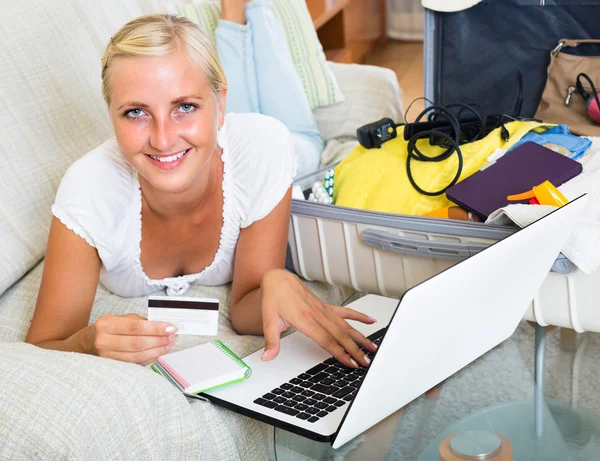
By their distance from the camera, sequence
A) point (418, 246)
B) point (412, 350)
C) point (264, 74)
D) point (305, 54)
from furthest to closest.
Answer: point (305, 54) < point (264, 74) < point (418, 246) < point (412, 350)

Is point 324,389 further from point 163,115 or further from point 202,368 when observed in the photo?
point 163,115

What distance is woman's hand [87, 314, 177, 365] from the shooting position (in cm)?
99

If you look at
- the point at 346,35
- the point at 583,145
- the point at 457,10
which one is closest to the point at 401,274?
the point at 583,145

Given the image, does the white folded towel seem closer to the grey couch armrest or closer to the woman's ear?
the woman's ear

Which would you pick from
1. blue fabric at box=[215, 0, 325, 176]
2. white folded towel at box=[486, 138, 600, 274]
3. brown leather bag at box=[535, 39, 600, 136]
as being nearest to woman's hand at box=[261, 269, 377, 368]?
white folded towel at box=[486, 138, 600, 274]

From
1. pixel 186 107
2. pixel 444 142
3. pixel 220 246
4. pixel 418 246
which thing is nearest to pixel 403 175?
pixel 444 142

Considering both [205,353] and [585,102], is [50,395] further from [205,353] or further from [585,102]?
[585,102]

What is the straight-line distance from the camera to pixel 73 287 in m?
1.13

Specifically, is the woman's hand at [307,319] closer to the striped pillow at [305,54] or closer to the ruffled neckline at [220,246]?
the ruffled neckline at [220,246]

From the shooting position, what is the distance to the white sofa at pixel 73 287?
85 cm

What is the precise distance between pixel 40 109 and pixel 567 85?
1.00 m

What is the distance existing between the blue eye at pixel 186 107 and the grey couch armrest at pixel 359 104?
2.57 feet

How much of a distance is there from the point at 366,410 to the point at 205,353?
11.3 inches

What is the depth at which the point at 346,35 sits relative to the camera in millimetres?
3656
